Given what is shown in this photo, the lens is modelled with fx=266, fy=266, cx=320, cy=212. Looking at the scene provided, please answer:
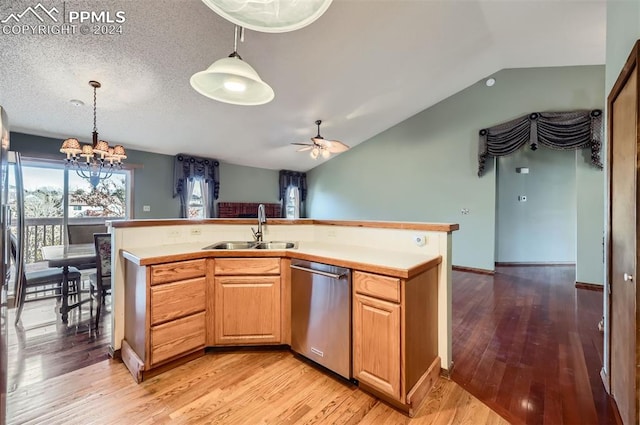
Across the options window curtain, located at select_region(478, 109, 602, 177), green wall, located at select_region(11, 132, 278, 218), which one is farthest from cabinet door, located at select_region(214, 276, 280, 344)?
window curtain, located at select_region(478, 109, 602, 177)

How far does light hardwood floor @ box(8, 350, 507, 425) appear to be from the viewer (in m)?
1.46

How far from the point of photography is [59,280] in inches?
112

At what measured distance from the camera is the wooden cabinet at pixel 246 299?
2.05 m

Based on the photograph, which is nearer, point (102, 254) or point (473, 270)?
point (102, 254)

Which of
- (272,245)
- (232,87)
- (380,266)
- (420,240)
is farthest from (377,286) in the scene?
(232,87)

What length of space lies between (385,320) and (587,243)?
452cm

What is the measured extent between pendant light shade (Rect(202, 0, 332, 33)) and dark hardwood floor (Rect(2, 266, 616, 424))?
2096mm

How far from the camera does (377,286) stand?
1544 mm

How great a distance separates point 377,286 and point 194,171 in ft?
17.4

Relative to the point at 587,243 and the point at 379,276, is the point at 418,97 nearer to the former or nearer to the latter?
the point at 587,243

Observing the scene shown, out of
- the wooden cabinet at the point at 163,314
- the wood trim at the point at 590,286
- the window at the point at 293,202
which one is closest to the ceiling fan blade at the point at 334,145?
the wooden cabinet at the point at 163,314

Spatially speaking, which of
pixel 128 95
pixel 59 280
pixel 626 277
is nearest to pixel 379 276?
pixel 626 277

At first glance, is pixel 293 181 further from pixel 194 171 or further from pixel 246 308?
pixel 246 308

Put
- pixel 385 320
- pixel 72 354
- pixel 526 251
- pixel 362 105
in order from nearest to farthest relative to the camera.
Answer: pixel 385 320 < pixel 72 354 < pixel 362 105 < pixel 526 251
